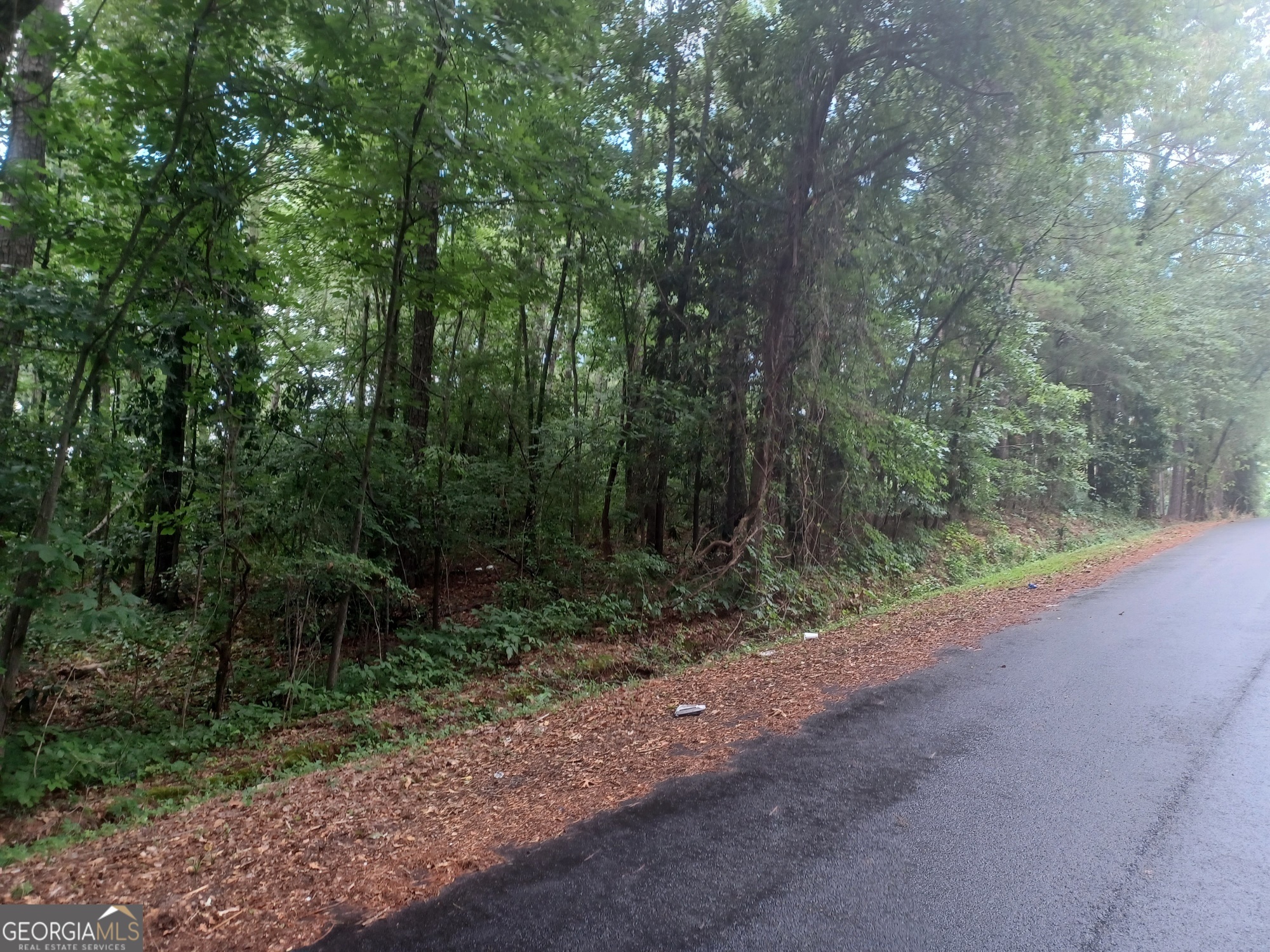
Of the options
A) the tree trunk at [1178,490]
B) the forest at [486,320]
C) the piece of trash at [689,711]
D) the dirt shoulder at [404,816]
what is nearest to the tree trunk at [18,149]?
the forest at [486,320]

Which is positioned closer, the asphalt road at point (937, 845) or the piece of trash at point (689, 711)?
the asphalt road at point (937, 845)

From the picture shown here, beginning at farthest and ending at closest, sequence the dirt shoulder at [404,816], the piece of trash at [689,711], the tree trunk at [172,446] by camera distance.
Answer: the tree trunk at [172,446] < the piece of trash at [689,711] < the dirt shoulder at [404,816]

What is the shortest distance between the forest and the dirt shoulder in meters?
1.87

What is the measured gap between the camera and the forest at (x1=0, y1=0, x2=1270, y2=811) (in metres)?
6.06

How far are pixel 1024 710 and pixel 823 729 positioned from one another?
5.68 feet

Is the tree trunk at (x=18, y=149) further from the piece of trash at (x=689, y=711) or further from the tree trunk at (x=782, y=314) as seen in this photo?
the tree trunk at (x=782, y=314)

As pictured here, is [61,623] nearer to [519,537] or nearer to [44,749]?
[44,749]

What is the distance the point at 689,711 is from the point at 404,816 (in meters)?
2.55

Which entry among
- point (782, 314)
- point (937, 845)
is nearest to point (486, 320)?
point (782, 314)

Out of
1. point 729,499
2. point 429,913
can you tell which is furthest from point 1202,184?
point 429,913

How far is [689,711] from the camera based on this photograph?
6.04m

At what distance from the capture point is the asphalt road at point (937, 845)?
305cm

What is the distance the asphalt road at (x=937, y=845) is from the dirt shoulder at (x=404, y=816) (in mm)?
268

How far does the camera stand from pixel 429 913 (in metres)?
3.21
